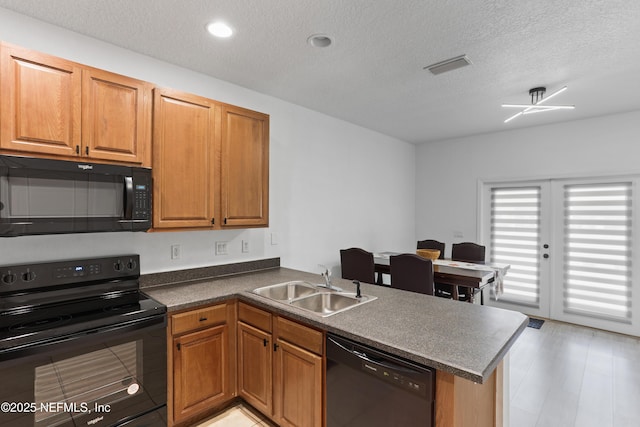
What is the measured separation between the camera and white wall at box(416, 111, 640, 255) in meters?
3.92

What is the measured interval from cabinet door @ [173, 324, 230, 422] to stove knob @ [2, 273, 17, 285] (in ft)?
3.15

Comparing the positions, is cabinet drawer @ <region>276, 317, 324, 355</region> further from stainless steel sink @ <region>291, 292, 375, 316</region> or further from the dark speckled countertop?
stainless steel sink @ <region>291, 292, 375, 316</region>

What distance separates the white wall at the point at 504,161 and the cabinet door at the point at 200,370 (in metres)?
4.19

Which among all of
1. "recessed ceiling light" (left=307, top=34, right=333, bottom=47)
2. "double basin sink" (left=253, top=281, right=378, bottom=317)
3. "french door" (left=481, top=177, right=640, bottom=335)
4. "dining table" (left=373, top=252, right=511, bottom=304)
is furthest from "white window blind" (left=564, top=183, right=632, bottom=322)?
"recessed ceiling light" (left=307, top=34, right=333, bottom=47)

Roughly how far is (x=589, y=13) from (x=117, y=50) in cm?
313

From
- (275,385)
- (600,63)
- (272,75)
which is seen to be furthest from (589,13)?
(275,385)

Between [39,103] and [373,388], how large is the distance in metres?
2.32

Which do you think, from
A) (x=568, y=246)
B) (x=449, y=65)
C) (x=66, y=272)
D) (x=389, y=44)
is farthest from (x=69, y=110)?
(x=568, y=246)

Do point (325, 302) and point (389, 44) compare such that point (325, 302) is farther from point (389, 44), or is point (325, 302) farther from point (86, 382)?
point (389, 44)

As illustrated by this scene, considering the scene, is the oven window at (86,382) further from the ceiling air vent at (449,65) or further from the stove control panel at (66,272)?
the ceiling air vent at (449,65)

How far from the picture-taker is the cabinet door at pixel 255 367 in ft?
6.89

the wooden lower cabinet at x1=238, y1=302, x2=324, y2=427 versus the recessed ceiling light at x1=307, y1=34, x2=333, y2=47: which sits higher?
the recessed ceiling light at x1=307, y1=34, x2=333, y2=47

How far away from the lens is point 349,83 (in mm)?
3004

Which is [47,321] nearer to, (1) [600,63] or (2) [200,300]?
(2) [200,300]
